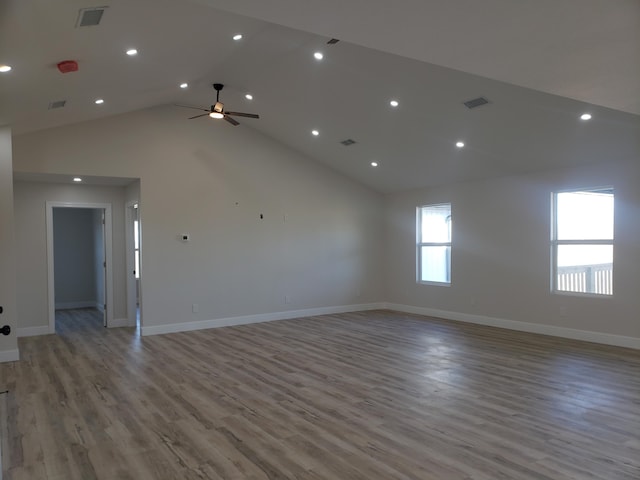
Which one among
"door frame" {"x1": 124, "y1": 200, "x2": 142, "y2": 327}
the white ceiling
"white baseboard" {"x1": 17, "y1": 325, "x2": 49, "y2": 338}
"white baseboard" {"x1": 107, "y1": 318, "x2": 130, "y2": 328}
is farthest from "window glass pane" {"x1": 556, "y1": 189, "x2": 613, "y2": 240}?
"white baseboard" {"x1": 17, "y1": 325, "x2": 49, "y2": 338}

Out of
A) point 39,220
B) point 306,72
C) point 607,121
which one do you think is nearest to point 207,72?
point 306,72

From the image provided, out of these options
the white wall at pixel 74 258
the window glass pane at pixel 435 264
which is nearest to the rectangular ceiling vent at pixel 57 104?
the white wall at pixel 74 258

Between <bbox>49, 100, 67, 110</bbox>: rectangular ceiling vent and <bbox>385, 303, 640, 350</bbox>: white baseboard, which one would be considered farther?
<bbox>385, 303, 640, 350</bbox>: white baseboard

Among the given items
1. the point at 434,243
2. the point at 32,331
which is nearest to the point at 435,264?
the point at 434,243

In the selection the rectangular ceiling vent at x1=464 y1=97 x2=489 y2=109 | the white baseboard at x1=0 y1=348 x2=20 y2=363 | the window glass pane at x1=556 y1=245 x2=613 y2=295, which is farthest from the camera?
the window glass pane at x1=556 y1=245 x2=613 y2=295

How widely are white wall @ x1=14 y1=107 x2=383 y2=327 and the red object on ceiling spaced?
3.26 metres

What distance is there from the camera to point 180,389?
14.8ft

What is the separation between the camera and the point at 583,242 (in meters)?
6.67

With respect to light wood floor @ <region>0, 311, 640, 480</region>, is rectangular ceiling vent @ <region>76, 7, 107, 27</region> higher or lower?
higher

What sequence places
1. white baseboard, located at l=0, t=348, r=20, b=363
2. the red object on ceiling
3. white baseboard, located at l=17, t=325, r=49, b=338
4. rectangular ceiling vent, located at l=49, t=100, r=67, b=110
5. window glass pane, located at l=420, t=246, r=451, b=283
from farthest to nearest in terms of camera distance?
window glass pane, located at l=420, t=246, r=451, b=283 < white baseboard, located at l=17, t=325, r=49, b=338 < white baseboard, located at l=0, t=348, r=20, b=363 < rectangular ceiling vent, located at l=49, t=100, r=67, b=110 < the red object on ceiling

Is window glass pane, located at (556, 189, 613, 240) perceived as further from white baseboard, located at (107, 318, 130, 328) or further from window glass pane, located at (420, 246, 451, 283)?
white baseboard, located at (107, 318, 130, 328)

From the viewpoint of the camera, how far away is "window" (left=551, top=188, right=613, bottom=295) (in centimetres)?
644

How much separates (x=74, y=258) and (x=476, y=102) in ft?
30.1

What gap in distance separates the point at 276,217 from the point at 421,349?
3881 millimetres
